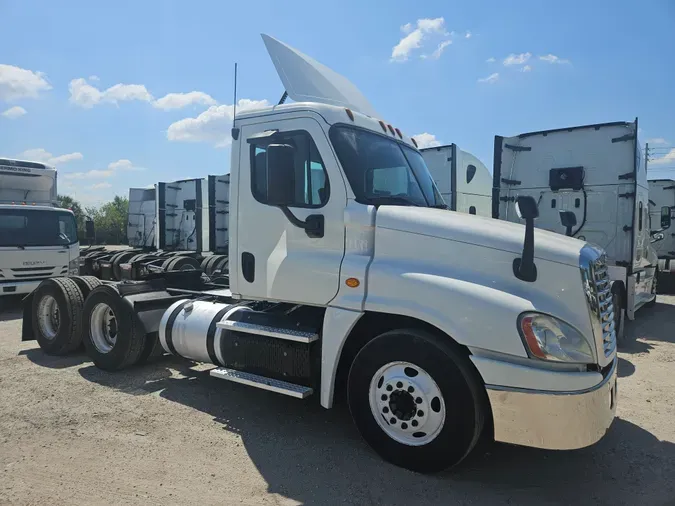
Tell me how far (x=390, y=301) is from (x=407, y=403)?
2.60ft

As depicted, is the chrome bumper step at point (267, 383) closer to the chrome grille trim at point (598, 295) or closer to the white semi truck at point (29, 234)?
the chrome grille trim at point (598, 295)

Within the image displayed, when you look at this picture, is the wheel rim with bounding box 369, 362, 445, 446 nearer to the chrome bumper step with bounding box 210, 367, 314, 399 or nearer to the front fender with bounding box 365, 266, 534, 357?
the front fender with bounding box 365, 266, 534, 357

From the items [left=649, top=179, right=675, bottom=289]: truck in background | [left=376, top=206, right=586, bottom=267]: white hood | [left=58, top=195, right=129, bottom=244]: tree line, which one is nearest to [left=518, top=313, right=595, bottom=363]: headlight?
[left=376, top=206, right=586, bottom=267]: white hood

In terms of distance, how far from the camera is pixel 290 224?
4477mm

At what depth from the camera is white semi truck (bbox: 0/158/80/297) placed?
10.7m

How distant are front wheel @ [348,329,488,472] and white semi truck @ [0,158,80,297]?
32.0 ft

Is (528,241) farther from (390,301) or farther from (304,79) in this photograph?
(304,79)

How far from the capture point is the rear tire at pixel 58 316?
6930 mm

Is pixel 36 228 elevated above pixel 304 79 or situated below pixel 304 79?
below

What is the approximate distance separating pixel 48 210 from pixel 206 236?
4911mm

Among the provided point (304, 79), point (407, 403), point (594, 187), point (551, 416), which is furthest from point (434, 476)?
point (594, 187)

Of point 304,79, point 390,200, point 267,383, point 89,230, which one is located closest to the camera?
point 390,200

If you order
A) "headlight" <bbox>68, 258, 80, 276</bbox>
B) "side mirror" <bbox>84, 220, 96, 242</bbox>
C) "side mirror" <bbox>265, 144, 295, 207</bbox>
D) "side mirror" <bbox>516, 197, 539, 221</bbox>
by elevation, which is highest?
"side mirror" <bbox>265, 144, 295, 207</bbox>

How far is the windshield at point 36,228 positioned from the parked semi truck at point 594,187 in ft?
32.2
